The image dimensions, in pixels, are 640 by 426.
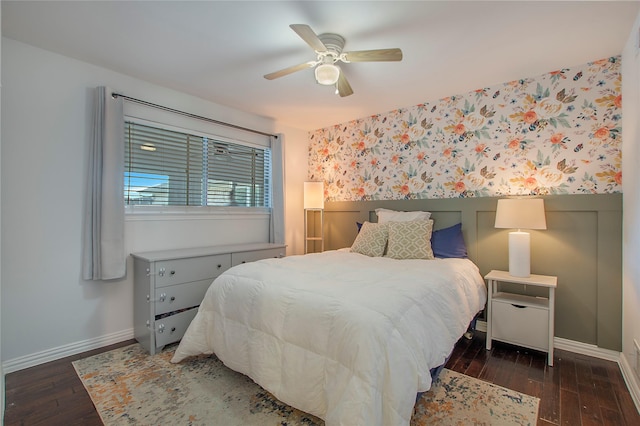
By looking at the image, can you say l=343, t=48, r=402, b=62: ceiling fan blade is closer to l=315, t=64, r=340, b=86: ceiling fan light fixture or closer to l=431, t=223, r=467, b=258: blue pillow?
l=315, t=64, r=340, b=86: ceiling fan light fixture

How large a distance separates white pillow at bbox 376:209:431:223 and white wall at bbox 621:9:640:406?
1488 mm

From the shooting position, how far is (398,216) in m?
3.33

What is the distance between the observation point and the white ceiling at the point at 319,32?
1.82m

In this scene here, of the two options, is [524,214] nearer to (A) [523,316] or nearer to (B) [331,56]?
(A) [523,316]

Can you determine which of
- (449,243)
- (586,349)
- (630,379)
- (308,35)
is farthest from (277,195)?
(630,379)

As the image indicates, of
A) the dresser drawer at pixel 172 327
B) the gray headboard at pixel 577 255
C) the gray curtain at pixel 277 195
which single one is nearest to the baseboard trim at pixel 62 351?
the dresser drawer at pixel 172 327

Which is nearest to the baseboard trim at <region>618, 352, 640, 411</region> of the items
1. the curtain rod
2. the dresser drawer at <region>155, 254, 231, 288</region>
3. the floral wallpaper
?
the floral wallpaper

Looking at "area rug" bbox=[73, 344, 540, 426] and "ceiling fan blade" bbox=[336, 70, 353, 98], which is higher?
"ceiling fan blade" bbox=[336, 70, 353, 98]

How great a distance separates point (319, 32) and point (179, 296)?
2.34 metres

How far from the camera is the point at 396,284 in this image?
73.4 inches

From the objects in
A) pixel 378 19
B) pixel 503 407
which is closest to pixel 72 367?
pixel 503 407

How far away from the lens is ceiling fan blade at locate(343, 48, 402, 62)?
1.88 m

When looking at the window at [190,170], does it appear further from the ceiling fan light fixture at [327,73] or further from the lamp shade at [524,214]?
the lamp shade at [524,214]

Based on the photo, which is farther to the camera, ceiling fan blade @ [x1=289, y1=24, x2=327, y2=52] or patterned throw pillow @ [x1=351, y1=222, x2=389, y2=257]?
patterned throw pillow @ [x1=351, y1=222, x2=389, y2=257]
